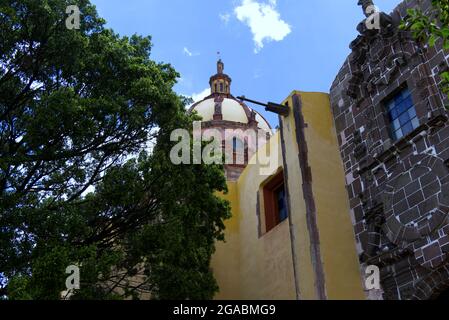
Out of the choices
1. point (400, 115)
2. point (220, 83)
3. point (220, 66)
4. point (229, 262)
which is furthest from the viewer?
point (220, 66)

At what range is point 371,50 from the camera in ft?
34.9

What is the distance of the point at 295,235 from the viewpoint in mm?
10164

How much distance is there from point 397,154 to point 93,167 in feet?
18.9

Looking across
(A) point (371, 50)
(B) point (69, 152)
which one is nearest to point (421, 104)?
(A) point (371, 50)

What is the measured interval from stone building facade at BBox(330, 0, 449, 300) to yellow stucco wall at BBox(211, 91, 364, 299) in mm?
276

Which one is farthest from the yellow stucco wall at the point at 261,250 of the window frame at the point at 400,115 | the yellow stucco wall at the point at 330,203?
the window frame at the point at 400,115

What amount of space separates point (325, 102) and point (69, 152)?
5697mm

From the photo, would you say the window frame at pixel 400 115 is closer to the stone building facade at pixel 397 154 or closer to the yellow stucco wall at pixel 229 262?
the stone building facade at pixel 397 154

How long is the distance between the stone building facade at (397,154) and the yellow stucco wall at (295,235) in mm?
276

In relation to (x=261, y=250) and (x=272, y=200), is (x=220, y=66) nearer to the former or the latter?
(x=272, y=200)

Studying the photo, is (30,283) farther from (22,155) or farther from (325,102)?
(325,102)

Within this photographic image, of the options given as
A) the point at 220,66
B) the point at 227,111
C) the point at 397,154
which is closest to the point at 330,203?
the point at 397,154

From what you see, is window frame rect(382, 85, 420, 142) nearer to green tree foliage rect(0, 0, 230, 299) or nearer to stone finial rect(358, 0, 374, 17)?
stone finial rect(358, 0, 374, 17)

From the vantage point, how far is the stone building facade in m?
8.27
